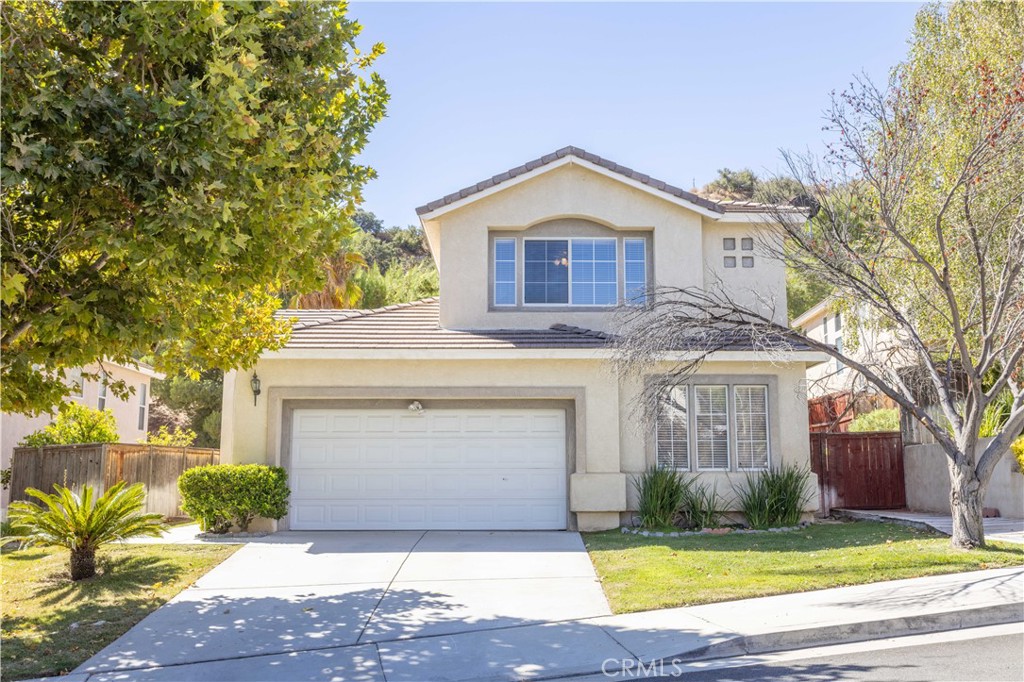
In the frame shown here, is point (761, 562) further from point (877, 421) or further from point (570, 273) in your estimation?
point (877, 421)

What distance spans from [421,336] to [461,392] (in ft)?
4.31

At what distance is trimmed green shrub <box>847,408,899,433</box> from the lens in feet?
68.4

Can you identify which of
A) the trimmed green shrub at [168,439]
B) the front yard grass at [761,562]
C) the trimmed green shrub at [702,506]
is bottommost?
the front yard grass at [761,562]

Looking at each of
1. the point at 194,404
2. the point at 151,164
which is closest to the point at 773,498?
the point at 151,164

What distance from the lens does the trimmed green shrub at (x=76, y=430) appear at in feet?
60.4

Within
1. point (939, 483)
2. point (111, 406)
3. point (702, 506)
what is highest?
point (111, 406)

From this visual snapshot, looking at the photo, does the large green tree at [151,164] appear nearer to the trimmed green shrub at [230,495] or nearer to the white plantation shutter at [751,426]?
the trimmed green shrub at [230,495]

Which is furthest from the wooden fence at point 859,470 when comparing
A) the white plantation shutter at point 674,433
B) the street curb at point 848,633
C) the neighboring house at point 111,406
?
the neighboring house at point 111,406

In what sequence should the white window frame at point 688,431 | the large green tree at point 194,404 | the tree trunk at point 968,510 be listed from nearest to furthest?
the tree trunk at point 968,510 → the white window frame at point 688,431 → the large green tree at point 194,404

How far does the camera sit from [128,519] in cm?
1103

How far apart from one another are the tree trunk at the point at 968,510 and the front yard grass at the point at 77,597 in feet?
32.4

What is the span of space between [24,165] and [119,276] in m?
2.00

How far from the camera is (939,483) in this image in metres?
16.6

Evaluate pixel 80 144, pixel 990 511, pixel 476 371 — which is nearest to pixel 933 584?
pixel 990 511
